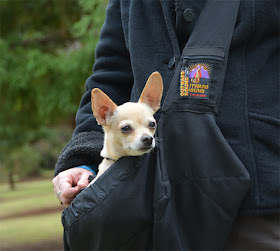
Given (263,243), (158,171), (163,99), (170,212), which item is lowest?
(263,243)

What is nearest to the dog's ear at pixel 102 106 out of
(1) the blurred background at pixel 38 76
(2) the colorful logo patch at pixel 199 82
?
(2) the colorful logo patch at pixel 199 82

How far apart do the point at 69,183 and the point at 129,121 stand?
0.40 meters

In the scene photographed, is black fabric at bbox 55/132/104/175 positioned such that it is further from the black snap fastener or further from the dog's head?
the black snap fastener

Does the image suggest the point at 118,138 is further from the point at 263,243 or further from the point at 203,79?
the point at 263,243

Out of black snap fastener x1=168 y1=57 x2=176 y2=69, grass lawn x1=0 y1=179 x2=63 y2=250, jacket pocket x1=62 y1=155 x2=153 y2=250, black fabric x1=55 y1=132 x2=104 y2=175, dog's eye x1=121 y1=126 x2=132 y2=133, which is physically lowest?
grass lawn x1=0 y1=179 x2=63 y2=250

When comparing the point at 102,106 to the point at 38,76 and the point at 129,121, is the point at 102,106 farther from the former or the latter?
the point at 38,76

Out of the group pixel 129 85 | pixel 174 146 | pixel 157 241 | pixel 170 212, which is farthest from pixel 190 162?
pixel 129 85

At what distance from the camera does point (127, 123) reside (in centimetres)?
175

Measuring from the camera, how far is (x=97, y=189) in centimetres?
142

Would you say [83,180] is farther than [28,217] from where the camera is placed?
No

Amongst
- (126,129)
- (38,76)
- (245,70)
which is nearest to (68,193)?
(126,129)

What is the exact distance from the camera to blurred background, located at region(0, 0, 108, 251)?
719cm

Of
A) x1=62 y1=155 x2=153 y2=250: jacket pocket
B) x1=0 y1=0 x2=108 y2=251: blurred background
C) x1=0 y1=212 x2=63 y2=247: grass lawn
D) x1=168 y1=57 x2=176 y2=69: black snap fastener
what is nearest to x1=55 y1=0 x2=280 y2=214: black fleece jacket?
x1=168 y1=57 x2=176 y2=69: black snap fastener

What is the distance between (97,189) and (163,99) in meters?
0.50
